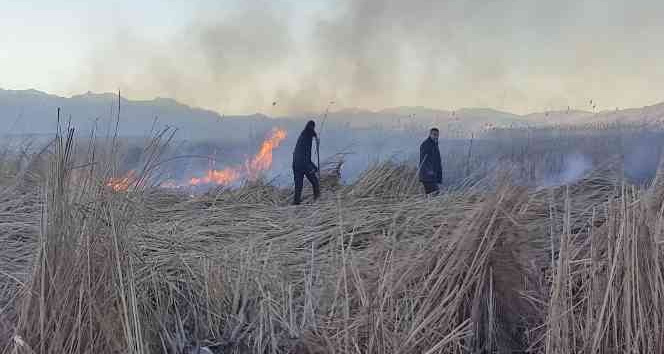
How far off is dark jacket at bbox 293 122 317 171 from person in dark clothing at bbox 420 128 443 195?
129cm

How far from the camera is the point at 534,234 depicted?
3.05 metres

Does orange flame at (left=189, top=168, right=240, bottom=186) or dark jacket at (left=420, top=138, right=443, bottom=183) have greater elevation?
dark jacket at (left=420, top=138, right=443, bottom=183)

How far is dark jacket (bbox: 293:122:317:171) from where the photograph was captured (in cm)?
734

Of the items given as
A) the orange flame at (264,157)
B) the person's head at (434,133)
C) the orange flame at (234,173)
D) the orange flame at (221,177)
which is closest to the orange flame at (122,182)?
the orange flame at (234,173)

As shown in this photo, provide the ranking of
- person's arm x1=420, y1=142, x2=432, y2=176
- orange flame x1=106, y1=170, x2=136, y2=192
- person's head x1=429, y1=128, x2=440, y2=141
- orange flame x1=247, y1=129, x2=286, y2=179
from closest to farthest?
1. orange flame x1=106, y1=170, x2=136, y2=192
2. person's arm x1=420, y1=142, x2=432, y2=176
3. person's head x1=429, y1=128, x2=440, y2=141
4. orange flame x1=247, y1=129, x2=286, y2=179

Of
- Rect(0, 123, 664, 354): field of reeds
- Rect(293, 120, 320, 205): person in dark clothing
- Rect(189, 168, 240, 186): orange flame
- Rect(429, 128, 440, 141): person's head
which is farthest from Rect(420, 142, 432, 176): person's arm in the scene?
Rect(0, 123, 664, 354): field of reeds

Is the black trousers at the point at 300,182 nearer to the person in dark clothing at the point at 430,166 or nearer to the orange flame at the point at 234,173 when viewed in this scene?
the orange flame at the point at 234,173

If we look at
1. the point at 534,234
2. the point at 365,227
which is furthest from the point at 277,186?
the point at 534,234

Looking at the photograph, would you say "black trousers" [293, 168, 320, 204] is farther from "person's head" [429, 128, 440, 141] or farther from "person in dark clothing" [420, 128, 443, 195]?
"person's head" [429, 128, 440, 141]

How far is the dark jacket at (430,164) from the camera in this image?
7.24m

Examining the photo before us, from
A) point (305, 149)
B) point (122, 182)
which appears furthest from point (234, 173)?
point (122, 182)

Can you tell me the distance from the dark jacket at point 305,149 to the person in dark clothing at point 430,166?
1.29m

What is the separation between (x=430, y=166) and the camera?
7.30m

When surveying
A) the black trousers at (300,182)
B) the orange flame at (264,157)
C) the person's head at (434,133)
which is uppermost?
the person's head at (434,133)
